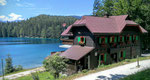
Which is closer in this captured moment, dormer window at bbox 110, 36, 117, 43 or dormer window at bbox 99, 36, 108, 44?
dormer window at bbox 99, 36, 108, 44

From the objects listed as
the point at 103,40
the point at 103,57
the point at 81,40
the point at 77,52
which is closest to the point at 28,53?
the point at 81,40

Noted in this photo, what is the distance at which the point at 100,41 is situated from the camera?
19.0 m

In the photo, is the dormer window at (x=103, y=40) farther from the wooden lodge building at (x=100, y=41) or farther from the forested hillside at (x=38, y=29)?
the forested hillside at (x=38, y=29)

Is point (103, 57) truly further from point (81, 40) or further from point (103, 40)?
point (81, 40)

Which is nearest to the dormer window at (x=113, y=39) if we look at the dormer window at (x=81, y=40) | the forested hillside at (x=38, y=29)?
the dormer window at (x=81, y=40)

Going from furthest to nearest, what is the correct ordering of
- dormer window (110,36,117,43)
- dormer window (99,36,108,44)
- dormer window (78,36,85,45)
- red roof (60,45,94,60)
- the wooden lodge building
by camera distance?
dormer window (110,36,117,43) < dormer window (78,36,85,45) < dormer window (99,36,108,44) < the wooden lodge building < red roof (60,45,94,60)

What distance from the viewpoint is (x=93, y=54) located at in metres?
18.6

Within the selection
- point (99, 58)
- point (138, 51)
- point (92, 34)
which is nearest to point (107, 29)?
point (92, 34)

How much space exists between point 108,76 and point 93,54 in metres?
6.80

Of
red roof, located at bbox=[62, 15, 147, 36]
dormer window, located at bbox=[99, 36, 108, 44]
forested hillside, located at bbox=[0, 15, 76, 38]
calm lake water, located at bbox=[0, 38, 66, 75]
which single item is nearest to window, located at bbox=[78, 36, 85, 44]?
red roof, located at bbox=[62, 15, 147, 36]

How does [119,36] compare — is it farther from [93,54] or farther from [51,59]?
[51,59]

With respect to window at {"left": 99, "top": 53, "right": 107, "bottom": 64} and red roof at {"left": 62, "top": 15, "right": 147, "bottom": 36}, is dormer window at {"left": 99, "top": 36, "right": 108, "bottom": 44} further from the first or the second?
window at {"left": 99, "top": 53, "right": 107, "bottom": 64}

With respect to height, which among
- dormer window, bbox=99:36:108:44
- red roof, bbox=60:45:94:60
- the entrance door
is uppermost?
dormer window, bbox=99:36:108:44

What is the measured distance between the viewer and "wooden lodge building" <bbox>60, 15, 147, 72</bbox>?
1841cm
